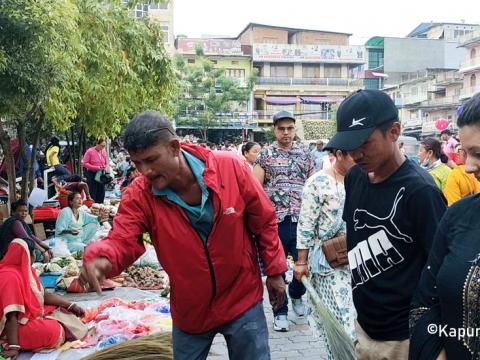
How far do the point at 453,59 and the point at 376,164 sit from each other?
215 ft

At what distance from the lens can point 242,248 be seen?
9.00 feet

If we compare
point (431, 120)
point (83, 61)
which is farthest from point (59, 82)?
point (431, 120)

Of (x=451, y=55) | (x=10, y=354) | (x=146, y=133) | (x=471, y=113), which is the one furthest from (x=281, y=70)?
(x=471, y=113)

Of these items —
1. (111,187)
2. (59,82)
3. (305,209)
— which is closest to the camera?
(305,209)

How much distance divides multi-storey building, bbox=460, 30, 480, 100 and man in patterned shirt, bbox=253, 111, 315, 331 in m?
43.2

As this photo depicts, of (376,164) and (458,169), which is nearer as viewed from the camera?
(376,164)

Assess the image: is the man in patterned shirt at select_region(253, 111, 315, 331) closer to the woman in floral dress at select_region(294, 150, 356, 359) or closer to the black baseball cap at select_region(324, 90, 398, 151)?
the woman in floral dress at select_region(294, 150, 356, 359)

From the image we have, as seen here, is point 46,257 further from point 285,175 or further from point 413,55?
point 413,55

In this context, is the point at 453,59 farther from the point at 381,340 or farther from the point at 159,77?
the point at 381,340

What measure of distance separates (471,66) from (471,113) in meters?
48.6

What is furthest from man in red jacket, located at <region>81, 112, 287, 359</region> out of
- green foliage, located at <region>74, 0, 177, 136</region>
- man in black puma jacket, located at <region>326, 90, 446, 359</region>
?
green foliage, located at <region>74, 0, 177, 136</region>

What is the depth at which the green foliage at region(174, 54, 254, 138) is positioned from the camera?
39.9 meters

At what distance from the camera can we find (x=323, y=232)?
376 centimetres

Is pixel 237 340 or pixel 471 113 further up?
pixel 471 113
